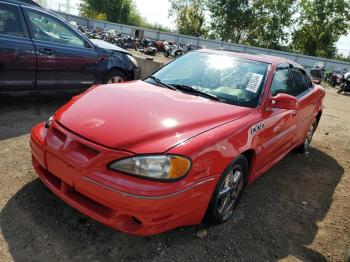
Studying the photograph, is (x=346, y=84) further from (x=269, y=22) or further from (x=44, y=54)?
(x=269, y=22)

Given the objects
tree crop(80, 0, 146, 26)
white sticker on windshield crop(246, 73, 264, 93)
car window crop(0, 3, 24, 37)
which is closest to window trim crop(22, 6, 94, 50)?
car window crop(0, 3, 24, 37)

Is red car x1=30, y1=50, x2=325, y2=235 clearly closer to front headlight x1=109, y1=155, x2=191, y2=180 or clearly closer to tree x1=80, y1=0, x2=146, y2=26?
front headlight x1=109, y1=155, x2=191, y2=180

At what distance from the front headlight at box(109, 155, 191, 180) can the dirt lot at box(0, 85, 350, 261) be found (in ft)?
2.27

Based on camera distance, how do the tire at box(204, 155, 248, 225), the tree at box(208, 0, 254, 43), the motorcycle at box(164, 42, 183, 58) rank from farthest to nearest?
the tree at box(208, 0, 254, 43), the motorcycle at box(164, 42, 183, 58), the tire at box(204, 155, 248, 225)

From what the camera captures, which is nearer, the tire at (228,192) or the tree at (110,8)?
the tire at (228,192)

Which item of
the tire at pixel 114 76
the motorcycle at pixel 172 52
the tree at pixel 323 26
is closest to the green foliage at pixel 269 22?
the tree at pixel 323 26

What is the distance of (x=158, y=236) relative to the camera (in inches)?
108

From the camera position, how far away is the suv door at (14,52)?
469 cm

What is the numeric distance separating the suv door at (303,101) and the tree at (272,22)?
49.8 meters

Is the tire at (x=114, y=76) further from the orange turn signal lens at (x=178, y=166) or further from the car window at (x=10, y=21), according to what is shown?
the orange turn signal lens at (x=178, y=166)

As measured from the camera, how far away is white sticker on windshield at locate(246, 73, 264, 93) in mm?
3383

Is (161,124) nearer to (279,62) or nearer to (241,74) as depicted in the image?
(241,74)

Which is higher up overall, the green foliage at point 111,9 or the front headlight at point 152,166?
the green foliage at point 111,9

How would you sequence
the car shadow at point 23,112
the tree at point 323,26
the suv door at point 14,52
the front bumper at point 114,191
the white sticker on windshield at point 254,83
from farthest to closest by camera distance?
the tree at point 323,26
the suv door at point 14,52
the car shadow at point 23,112
the white sticker on windshield at point 254,83
the front bumper at point 114,191
